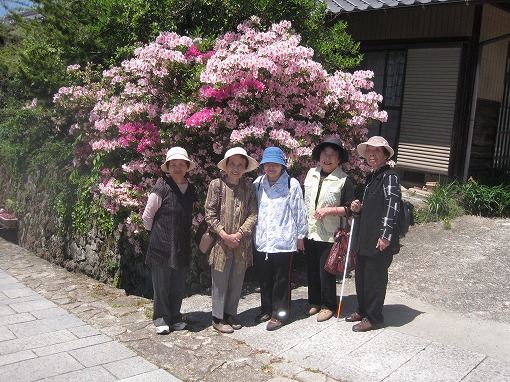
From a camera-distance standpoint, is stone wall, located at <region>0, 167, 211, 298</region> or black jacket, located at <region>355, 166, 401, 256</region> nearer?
black jacket, located at <region>355, 166, 401, 256</region>

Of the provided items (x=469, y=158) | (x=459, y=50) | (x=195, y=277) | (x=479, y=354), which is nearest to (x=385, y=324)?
(x=479, y=354)

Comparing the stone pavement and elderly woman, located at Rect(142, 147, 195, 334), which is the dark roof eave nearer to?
the stone pavement

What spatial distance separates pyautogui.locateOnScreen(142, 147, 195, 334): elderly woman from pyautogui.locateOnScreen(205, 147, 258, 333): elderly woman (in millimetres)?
262

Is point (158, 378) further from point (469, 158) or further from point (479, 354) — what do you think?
point (469, 158)

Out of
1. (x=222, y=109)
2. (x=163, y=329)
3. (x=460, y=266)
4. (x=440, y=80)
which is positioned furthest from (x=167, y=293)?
(x=440, y=80)

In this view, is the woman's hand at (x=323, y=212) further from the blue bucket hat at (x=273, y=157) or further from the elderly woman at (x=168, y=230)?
the elderly woman at (x=168, y=230)

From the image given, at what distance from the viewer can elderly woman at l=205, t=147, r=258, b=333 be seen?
4992 millimetres

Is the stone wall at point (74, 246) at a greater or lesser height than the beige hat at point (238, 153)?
lesser

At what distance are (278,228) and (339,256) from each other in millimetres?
616

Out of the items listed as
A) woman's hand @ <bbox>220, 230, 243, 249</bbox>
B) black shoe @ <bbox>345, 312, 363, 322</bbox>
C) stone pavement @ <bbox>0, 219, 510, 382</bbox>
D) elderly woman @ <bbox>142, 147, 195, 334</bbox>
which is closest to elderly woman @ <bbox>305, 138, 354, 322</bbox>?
black shoe @ <bbox>345, 312, 363, 322</bbox>

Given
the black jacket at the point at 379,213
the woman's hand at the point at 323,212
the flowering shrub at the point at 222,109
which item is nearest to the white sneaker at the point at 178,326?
the flowering shrub at the point at 222,109

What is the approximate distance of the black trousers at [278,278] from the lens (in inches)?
200

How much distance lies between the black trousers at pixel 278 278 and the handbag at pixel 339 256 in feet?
1.26

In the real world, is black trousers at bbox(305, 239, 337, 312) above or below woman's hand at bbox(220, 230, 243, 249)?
below
